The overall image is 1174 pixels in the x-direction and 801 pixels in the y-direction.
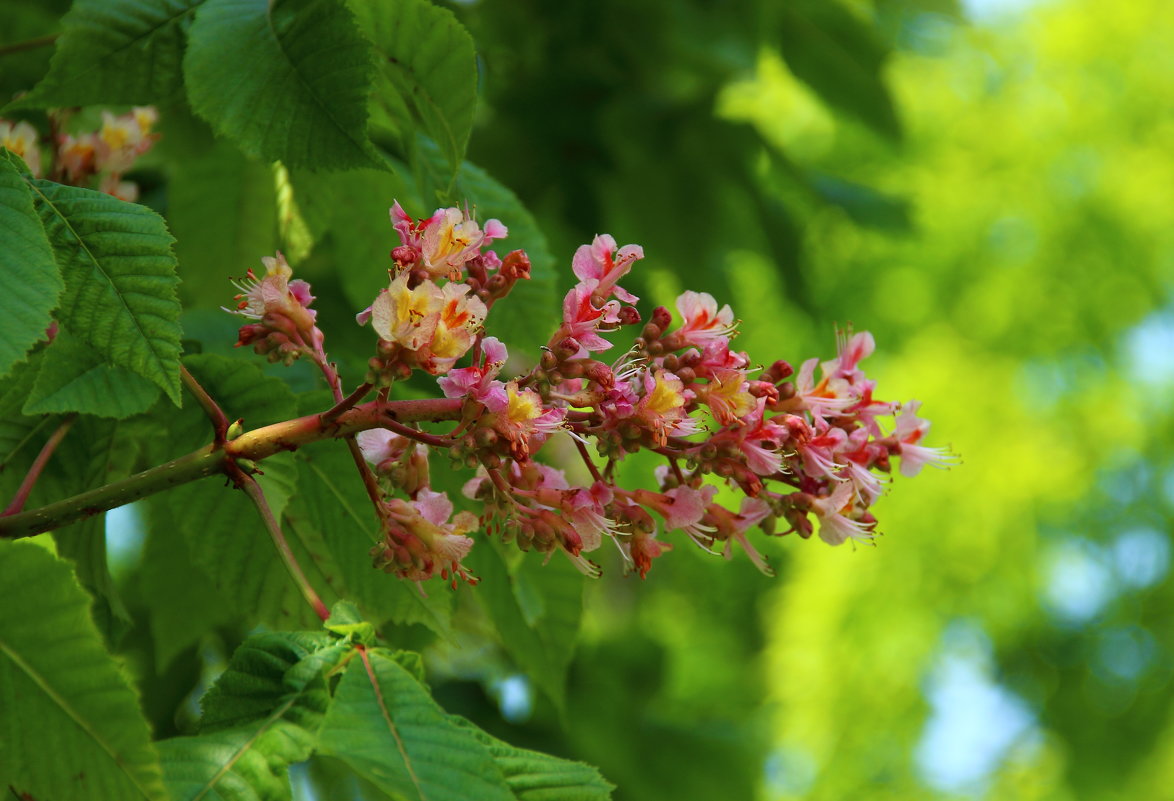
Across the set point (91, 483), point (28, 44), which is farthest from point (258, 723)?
point (28, 44)

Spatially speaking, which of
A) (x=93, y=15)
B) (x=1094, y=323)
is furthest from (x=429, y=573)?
Answer: (x=1094, y=323)

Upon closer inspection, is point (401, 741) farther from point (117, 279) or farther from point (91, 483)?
point (91, 483)

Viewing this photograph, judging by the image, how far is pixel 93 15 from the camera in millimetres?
1389

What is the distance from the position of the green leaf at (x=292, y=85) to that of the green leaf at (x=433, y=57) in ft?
0.13

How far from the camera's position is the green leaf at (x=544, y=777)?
116cm

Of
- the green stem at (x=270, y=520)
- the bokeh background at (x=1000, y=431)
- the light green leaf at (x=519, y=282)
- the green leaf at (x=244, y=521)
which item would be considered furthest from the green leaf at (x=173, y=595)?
the bokeh background at (x=1000, y=431)

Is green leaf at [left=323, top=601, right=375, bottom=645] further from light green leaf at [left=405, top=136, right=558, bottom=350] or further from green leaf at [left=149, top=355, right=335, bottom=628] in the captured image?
light green leaf at [left=405, top=136, right=558, bottom=350]

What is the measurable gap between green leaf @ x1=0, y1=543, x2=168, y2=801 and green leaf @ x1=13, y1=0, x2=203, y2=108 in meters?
0.69

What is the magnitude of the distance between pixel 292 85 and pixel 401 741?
29.4 inches

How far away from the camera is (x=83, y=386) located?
1.19 m

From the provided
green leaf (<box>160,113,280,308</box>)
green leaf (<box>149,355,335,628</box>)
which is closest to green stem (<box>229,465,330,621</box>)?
green leaf (<box>149,355,335,628</box>)

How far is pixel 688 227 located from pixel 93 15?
6.14 feet

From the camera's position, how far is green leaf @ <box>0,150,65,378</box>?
953mm

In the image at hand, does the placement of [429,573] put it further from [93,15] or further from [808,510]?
[93,15]
